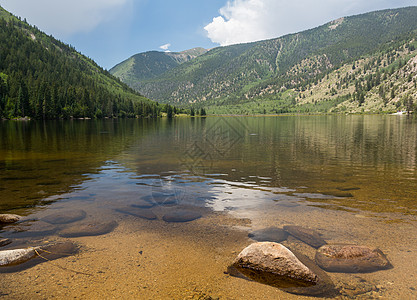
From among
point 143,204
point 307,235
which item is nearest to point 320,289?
point 307,235

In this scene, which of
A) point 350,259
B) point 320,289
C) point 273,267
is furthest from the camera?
point 350,259

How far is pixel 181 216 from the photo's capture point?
13.7 metres

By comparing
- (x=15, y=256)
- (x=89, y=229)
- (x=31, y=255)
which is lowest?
(x=89, y=229)

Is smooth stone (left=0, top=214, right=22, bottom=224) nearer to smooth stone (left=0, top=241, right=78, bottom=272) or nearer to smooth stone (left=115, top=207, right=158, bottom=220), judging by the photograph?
smooth stone (left=0, top=241, right=78, bottom=272)

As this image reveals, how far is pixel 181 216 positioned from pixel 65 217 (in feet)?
21.2

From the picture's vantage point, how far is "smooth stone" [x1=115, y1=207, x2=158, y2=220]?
1356 centimetres

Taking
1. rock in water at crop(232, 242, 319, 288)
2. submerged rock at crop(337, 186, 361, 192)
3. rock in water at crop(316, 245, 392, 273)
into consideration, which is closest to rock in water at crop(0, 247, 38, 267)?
rock in water at crop(232, 242, 319, 288)

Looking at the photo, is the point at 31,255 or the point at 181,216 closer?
the point at 31,255

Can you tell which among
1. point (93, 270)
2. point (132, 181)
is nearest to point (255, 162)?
point (132, 181)

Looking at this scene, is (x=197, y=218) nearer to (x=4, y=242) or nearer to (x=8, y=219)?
(x=4, y=242)

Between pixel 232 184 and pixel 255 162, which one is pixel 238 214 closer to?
pixel 232 184

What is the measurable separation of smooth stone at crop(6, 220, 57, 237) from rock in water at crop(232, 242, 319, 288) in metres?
9.30

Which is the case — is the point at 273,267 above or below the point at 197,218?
above

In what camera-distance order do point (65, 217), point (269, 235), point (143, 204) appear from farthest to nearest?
point (143, 204) → point (65, 217) → point (269, 235)
